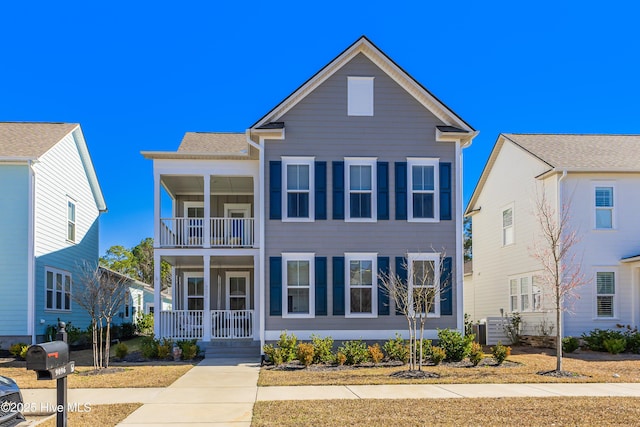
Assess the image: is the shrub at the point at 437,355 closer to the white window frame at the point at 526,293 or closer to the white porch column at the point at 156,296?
the white window frame at the point at 526,293

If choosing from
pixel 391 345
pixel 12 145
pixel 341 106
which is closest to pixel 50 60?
pixel 12 145

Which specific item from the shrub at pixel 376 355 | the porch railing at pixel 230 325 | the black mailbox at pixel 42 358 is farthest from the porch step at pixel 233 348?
the black mailbox at pixel 42 358

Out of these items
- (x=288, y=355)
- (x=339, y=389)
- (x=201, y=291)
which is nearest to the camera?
(x=339, y=389)

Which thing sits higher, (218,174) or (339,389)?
(218,174)

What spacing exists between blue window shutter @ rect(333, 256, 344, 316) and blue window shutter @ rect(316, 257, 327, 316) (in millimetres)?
267

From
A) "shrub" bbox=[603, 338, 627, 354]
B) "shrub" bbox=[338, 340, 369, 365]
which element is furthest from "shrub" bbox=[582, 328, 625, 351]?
"shrub" bbox=[338, 340, 369, 365]

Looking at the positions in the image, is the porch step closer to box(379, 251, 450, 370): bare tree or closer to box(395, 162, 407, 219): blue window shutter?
box(379, 251, 450, 370): bare tree

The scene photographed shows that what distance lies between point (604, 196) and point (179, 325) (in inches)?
573

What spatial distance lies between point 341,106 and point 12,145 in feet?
35.8

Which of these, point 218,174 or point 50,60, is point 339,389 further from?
point 50,60

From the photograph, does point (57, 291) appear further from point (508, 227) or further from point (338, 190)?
point (508, 227)

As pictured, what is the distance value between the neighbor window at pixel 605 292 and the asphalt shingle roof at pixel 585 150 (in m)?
3.56

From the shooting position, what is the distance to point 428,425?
29.0ft

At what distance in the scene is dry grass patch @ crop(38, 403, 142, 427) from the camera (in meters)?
9.19
